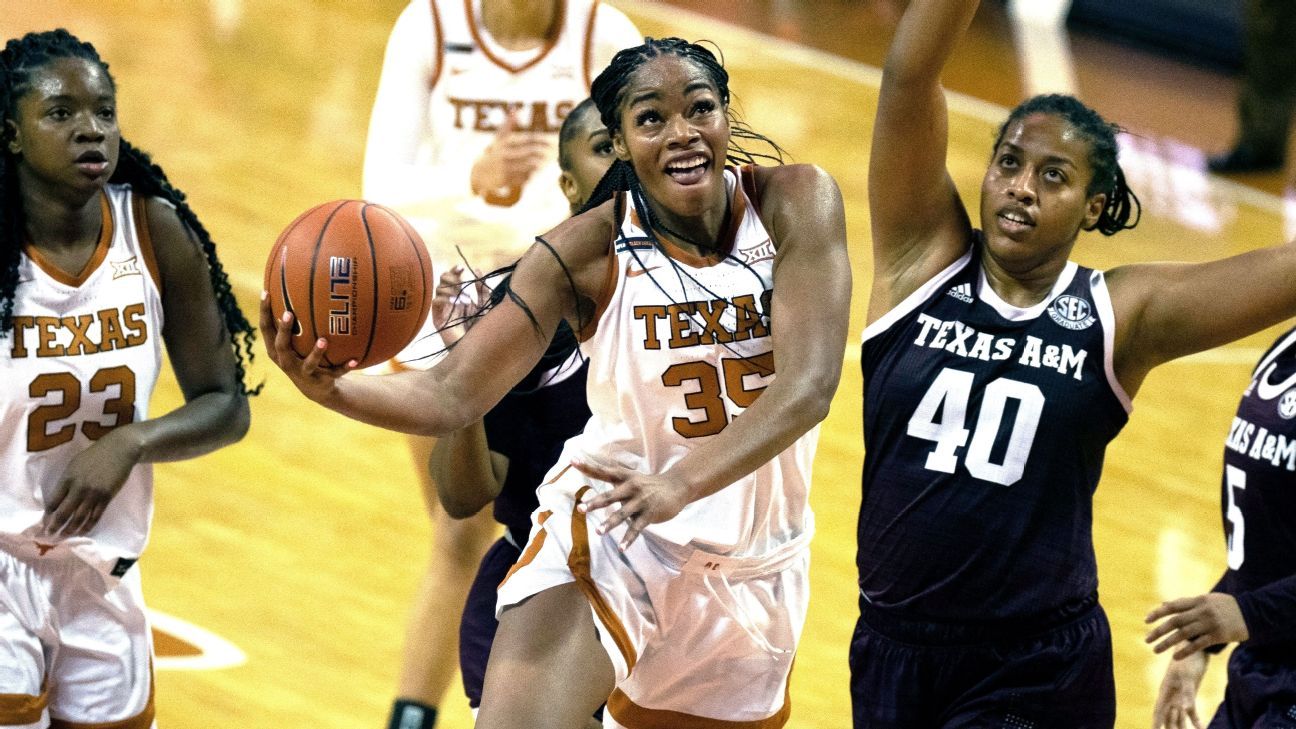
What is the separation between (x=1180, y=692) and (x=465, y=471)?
154 centimetres

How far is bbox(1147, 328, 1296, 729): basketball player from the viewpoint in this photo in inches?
146

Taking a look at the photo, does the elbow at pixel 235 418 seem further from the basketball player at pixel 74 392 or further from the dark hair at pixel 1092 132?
the dark hair at pixel 1092 132

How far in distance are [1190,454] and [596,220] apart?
477cm

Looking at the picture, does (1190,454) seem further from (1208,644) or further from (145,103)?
(145,103)

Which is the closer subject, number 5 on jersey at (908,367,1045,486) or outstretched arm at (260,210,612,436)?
outstretched arm at (260,210,612,436)

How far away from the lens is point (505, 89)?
5.41 metres

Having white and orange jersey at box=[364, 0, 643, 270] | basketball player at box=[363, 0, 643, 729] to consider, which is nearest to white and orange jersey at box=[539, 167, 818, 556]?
basketball player at box=[363, 0, 643, 729]

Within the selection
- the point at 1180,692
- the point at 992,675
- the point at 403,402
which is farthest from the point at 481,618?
the point at 1180,692

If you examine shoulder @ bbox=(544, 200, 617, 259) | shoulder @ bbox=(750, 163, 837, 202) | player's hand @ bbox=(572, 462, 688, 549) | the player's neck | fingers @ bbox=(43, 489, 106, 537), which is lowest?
fingers @ bbox=(43, 489, 106, 537)

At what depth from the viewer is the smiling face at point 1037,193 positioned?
368 centimetres

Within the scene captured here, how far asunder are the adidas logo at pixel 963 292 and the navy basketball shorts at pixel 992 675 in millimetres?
630

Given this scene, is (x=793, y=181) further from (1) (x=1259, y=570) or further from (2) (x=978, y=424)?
(1) (x=1259, y=570)

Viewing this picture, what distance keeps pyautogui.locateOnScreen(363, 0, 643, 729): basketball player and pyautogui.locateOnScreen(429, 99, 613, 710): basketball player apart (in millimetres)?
716

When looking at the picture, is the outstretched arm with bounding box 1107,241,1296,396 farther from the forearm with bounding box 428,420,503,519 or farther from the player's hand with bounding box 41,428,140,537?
the player's hand with bounding box 41,428,140,537
